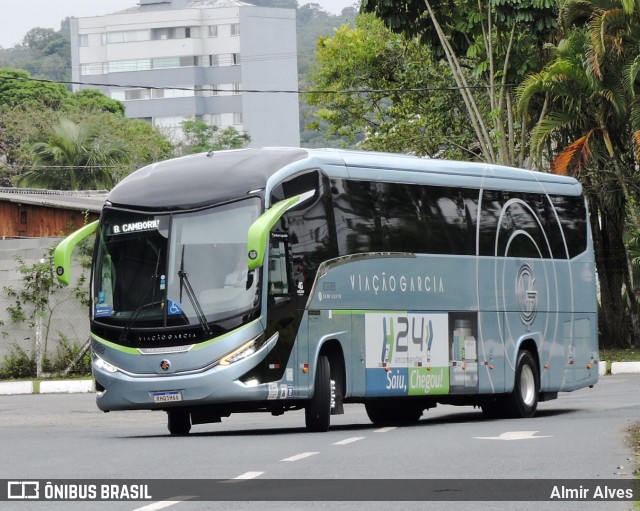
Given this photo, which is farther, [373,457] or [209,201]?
[209,201]

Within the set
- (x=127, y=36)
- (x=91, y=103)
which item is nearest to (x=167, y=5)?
(x=127, y=36)

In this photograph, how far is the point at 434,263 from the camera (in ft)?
65.4

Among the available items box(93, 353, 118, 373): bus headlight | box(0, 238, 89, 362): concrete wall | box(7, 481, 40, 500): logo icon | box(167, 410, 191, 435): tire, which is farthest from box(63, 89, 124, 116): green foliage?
box(7, 481, 40, 500): logo icon

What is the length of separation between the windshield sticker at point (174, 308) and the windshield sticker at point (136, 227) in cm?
97

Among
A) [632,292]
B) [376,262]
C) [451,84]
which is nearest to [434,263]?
[376,262]

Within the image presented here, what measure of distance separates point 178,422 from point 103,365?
143 centimetres

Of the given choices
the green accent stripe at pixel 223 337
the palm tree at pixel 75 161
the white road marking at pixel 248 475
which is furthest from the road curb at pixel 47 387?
the palm tree at pixel 75 161

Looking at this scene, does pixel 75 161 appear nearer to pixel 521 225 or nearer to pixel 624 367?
pixel 624 367

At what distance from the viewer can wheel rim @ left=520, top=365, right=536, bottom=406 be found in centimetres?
2183

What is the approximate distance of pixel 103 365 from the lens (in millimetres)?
17719

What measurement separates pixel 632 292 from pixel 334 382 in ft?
78.9

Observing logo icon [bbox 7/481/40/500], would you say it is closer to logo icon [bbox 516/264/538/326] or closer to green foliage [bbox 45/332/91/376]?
logo icon [bbox 516/264/538/326]

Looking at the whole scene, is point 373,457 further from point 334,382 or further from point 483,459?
point 334,382
